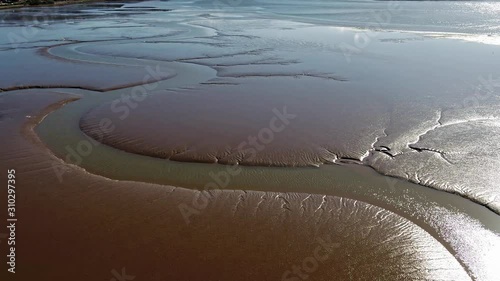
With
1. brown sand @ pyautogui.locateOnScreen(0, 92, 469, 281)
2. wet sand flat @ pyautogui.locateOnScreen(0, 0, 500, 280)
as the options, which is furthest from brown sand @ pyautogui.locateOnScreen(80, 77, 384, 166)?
brown sand @ pyautogui.locateOnScreen(0, 92, 469, 281)

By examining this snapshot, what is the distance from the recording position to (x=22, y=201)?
7023mm

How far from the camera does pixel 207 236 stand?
605 cm

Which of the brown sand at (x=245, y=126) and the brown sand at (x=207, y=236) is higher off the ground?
the brown sand at (x=245, y=126)

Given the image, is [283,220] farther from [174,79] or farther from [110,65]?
[110,65]

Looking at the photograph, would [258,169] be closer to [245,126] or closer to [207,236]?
[245,126]

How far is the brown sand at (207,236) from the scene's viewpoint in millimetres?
5316

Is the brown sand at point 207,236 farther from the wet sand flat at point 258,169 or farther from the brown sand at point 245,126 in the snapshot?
the brown sand at point 245,126

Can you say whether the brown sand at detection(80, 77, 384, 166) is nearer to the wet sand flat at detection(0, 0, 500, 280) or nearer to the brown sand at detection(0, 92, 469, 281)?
the wet sand flat at detection(0, 0, 500, 280)

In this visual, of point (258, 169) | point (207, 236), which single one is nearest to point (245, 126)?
point (258, 169)

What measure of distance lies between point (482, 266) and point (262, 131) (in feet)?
18.9

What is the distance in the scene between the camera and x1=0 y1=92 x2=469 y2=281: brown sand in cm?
532

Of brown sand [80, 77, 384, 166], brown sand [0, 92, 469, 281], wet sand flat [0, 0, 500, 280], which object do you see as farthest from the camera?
brown sand [80, 77, 384, 166]

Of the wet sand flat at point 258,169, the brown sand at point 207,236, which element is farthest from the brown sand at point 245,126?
the brown sand at point 207,236

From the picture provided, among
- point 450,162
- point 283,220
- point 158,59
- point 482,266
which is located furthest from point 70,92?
point 482,266
